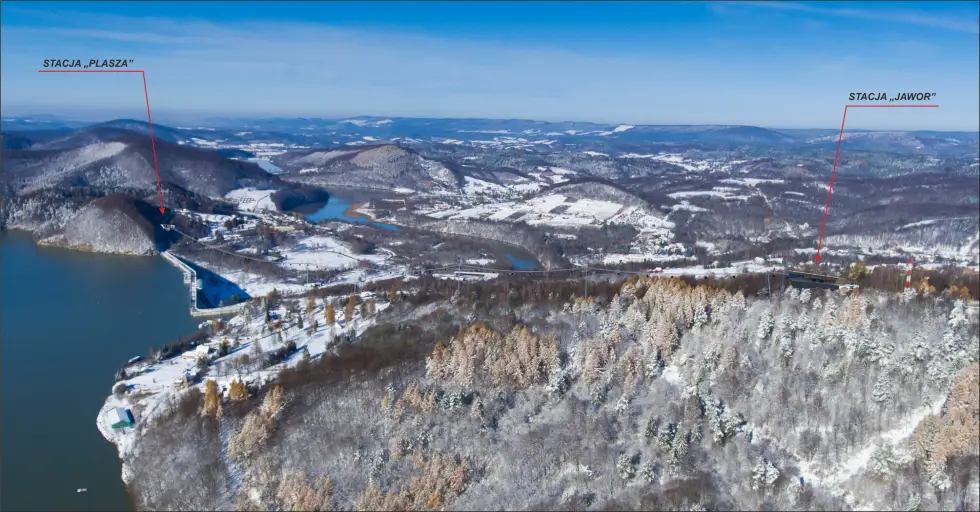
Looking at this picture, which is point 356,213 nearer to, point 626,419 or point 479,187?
point 479,187

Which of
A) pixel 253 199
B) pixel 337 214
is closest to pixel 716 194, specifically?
pixel 337 214

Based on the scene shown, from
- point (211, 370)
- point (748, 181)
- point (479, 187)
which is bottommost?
point (211, 370)

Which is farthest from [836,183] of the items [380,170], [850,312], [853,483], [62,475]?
[62,475]

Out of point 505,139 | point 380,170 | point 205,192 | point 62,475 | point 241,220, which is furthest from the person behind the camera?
point 505,139

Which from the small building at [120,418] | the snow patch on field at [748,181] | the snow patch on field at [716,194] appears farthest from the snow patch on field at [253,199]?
the snow patch on field at [748,181]

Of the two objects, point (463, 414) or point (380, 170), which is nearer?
point (463, 414)

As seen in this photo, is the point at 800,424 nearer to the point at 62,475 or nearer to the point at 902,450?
the point at 902,450
